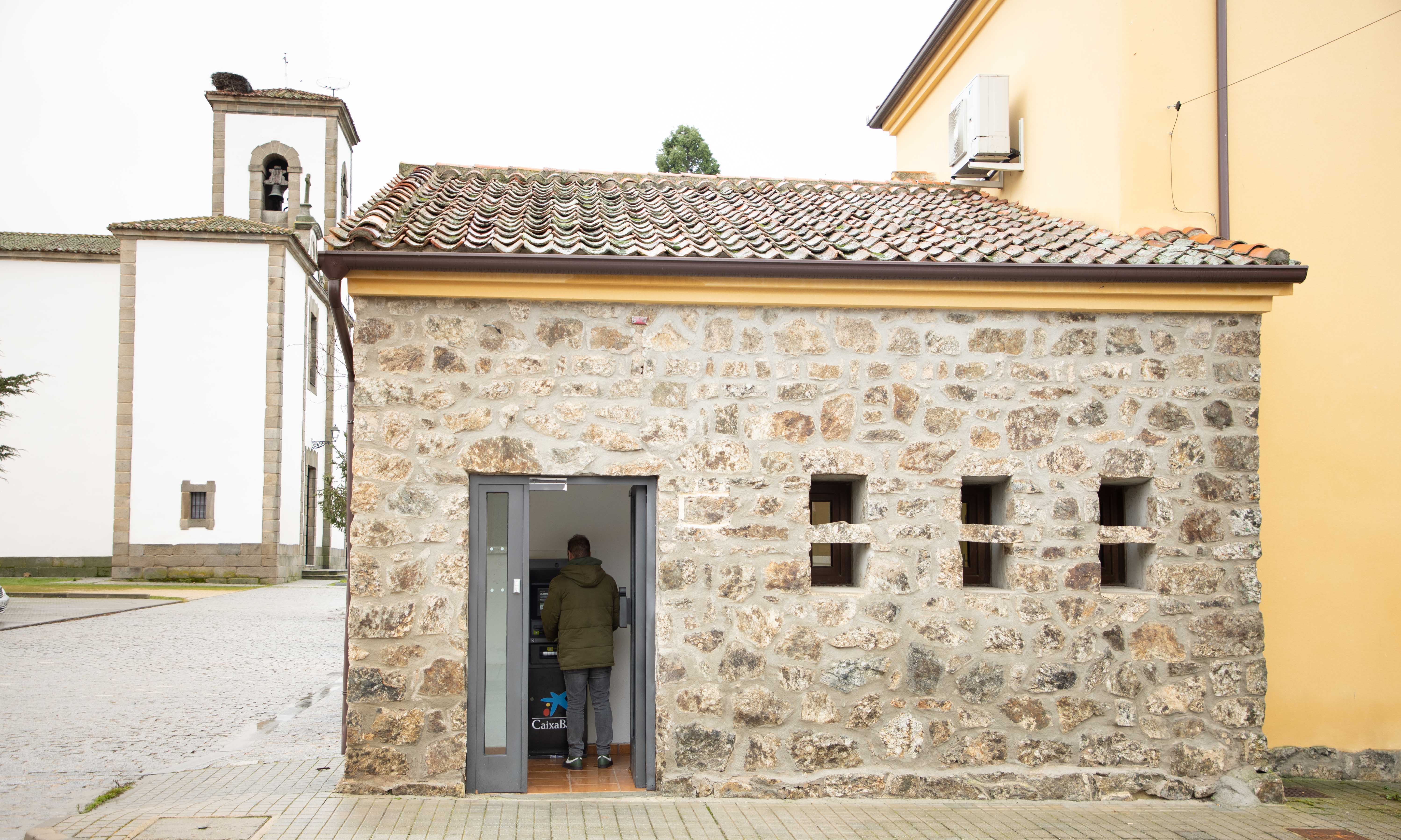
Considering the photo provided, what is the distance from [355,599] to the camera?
→ 632cm

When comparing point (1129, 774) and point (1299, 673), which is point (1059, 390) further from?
point (1299, 673)

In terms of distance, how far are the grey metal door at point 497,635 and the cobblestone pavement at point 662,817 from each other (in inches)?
8.5

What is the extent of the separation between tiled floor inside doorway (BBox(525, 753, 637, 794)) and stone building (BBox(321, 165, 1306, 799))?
277mm

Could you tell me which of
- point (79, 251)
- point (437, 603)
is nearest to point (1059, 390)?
point (437, 603)

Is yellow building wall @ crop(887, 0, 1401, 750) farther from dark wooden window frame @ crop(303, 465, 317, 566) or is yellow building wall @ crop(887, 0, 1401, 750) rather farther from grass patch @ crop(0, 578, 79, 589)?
dark wooden window frame @ crop(303, 465, 317, 566)

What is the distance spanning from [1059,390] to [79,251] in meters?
28.3

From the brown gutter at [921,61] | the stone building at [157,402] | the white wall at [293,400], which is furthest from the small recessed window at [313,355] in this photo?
the brown gutter at [921,61]

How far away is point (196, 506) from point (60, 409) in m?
4.96

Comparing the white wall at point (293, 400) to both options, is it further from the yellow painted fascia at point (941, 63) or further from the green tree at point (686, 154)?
the yellow painted fascia at point (941, 63)

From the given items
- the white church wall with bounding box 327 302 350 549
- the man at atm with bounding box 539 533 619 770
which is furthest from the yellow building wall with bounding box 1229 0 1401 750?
the white church wall with bounding box 327 302 350 549

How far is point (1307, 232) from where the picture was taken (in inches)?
318

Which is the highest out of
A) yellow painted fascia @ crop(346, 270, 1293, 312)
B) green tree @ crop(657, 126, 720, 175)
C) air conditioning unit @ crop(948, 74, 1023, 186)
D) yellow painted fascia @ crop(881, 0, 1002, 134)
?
green tree @ crop(657, 126, 720, 175)

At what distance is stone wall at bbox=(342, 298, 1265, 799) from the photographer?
6.43m

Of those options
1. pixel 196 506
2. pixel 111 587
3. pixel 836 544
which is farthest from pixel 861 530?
pixel 196 506
